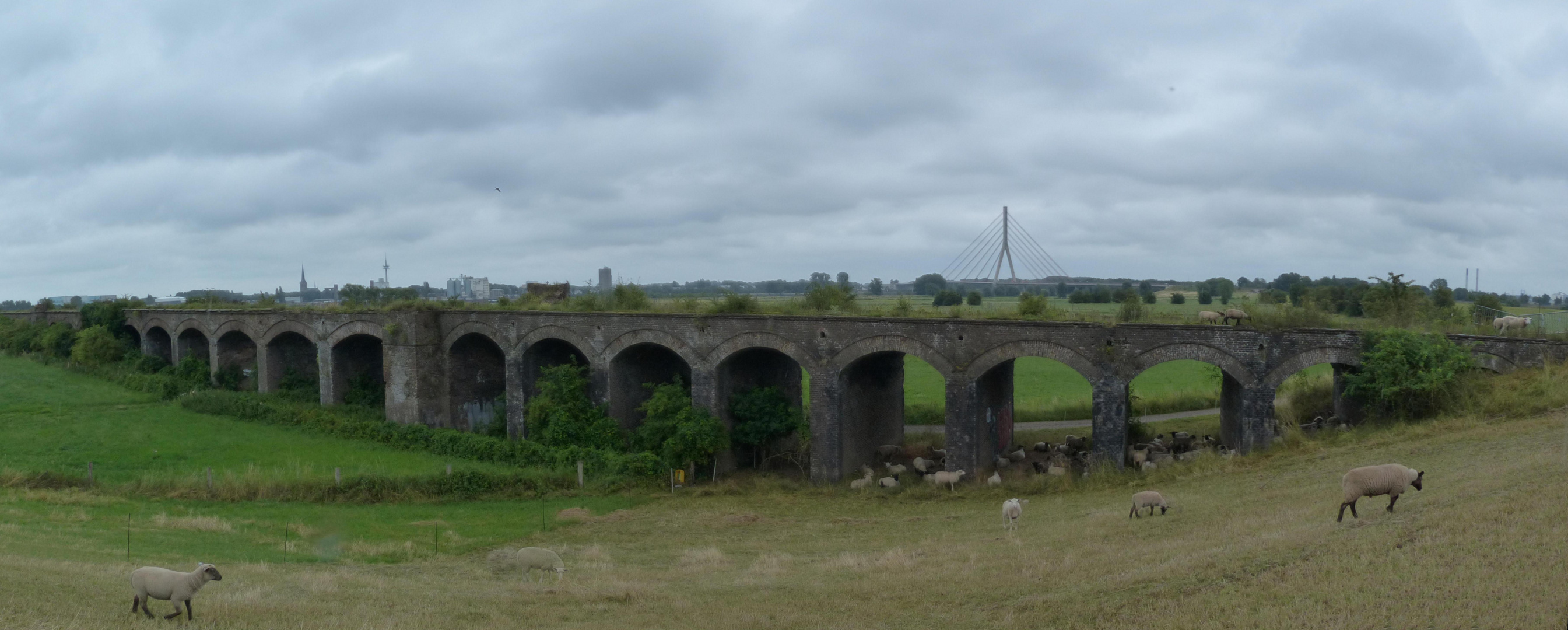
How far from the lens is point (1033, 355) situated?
67.2ft

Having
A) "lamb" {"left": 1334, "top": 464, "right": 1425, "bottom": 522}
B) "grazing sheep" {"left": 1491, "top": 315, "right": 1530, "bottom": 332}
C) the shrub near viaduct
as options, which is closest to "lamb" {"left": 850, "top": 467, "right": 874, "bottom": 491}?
the shrub near viaduct

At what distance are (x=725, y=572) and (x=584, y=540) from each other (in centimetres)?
535

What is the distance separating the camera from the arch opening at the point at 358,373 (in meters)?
33.2

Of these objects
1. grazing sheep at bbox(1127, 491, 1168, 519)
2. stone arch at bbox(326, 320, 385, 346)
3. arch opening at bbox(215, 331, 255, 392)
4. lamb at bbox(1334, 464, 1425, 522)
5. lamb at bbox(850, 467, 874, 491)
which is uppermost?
stone arch at bbox(326, 320, 385, 346)

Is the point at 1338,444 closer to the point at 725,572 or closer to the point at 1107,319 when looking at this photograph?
the point at 1107,319

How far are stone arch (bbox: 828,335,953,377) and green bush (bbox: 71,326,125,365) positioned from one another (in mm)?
39146

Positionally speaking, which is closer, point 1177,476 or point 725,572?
point 725,572

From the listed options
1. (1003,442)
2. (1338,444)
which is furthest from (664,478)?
(1338,444)

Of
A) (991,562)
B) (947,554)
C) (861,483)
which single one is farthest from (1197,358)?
(991,562)

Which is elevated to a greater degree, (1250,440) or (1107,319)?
(1107,319)

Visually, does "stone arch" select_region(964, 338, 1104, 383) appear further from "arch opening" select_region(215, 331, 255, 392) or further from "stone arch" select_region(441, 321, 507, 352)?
"arch opening" select_region(215, 331, 255, 392)

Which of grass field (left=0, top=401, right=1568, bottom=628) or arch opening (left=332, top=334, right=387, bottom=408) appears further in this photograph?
arch opening (left=332, top=334, right=387, bottom=408)

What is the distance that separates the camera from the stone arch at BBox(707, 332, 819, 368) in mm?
23031

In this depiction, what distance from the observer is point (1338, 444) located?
17.3 metres
